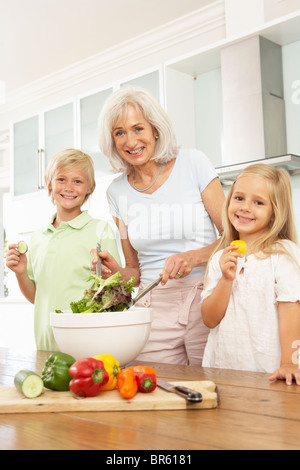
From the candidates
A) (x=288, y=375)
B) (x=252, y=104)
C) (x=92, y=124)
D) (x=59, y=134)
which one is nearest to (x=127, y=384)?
(x=288, y=375)

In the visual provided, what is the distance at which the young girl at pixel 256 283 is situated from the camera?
4.97ft

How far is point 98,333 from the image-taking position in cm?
119

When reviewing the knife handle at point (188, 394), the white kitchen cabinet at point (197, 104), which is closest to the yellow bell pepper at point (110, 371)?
the knife handle at point (188, 394)

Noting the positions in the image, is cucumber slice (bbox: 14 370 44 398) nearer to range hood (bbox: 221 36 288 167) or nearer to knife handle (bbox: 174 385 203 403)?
knife handle (bbox: 174 385 203 403)

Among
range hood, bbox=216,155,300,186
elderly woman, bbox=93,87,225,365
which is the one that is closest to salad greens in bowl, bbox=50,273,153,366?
elderly woman, bbox=93,87,225,365

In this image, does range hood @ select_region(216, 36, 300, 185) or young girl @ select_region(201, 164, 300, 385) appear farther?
range hood @ select_region(216, 36, 300, 185)

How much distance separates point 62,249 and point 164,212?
472 mm

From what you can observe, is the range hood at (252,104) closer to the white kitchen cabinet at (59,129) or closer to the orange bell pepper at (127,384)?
the white kitchen cabinet at (59,129)

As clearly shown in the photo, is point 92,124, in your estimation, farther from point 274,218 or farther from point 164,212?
point 274,218

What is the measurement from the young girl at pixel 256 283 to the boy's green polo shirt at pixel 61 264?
0.54 m

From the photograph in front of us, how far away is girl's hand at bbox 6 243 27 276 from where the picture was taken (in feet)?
6.14

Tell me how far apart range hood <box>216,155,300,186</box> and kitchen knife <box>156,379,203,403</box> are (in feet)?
6.99

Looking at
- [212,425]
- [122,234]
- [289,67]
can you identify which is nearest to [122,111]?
[122,234]
